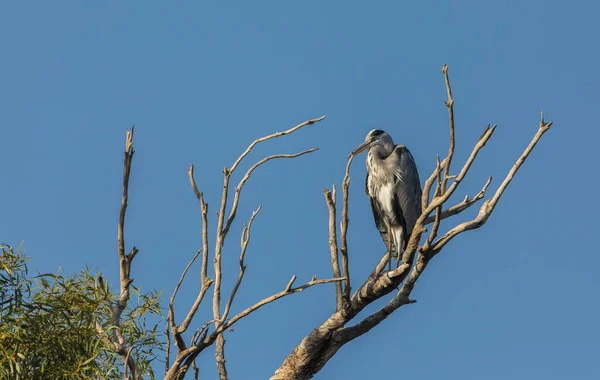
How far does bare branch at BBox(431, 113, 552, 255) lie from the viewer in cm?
370

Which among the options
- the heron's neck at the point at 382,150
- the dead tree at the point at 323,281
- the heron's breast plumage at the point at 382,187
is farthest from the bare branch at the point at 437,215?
the heron's neck at the point at 382,150

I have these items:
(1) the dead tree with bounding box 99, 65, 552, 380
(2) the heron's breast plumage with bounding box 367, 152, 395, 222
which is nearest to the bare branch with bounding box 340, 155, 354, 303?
(1) the dead tree with bounding box 99, 65, 552, 380

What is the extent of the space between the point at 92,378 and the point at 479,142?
89.2 inches

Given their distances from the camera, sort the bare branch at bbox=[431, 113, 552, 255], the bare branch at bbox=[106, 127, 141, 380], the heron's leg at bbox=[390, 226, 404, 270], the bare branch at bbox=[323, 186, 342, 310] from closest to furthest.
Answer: the bare branch at bbox=[106, 127, 141, 380], the bare branch at bbox=[431, 113, 552, 255], the bare branch at bbox=[323, 186, 342, 310], the heron's leg at bbox=[390, 226, 404, 270]

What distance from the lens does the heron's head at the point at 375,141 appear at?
7426mm

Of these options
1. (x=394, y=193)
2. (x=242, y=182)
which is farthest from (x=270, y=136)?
(x=394, y=193)

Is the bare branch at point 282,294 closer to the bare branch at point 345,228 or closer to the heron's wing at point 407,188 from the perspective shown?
the bare branch at point 345,228

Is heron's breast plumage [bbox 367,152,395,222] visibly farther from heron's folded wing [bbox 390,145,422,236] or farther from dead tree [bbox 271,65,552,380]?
dead tree [bbox 271,65,552,380]

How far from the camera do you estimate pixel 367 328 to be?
4.28 m

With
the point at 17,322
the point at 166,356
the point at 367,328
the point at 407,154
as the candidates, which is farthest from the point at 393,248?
the point at 17,322

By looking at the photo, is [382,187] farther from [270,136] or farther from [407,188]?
[270,136]

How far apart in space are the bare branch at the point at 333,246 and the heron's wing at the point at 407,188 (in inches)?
111

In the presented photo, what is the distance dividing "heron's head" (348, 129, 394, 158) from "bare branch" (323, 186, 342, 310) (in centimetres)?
335

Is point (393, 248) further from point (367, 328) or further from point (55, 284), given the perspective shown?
point (55, 284)
